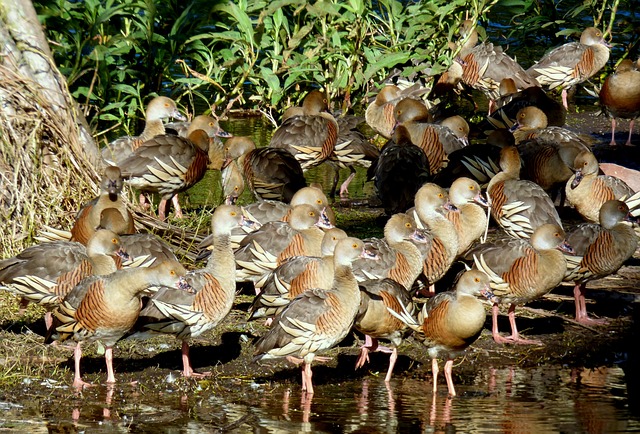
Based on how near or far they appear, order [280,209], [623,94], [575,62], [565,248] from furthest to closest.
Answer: [575,62]
[623,94]
[280,209]
[565,248]

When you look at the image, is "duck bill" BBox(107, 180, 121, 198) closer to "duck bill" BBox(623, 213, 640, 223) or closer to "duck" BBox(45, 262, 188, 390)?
"duck" BBox(45, 262, 188, 390)

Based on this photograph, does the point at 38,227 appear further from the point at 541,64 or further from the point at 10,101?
the point at 541,64

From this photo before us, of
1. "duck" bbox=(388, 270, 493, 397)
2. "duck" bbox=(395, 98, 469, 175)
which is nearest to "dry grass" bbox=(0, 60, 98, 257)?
"duck" bbox=(388, 270, 493, 397)

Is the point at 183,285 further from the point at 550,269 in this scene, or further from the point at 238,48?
the point at 238,48

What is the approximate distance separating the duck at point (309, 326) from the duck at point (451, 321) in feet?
1.66

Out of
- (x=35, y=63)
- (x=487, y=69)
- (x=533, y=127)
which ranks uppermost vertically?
(x=487, y=69)

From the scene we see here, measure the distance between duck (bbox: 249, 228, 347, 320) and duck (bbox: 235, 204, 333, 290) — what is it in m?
0.69

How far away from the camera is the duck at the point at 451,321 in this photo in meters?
8.23

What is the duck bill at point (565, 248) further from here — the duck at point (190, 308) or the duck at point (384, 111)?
the duck at point (384, 111)

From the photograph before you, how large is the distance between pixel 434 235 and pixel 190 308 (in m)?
2.86

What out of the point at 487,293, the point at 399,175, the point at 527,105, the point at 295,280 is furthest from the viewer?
the point at 527,105

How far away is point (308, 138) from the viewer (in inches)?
529

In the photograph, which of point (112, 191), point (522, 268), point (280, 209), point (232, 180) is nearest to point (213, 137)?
point (232, 180)

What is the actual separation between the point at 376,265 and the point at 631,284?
9.30 feet
